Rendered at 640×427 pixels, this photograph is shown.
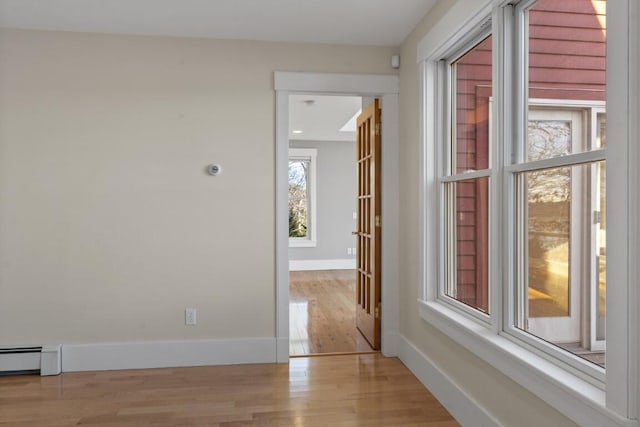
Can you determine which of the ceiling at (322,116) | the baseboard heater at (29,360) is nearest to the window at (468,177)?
the ceiling at (322,116)

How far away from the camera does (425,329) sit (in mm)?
3166

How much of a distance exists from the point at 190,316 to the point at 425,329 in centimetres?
171

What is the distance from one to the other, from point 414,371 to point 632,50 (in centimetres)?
249

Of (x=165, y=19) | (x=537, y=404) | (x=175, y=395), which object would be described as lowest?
(x=175, y=395)

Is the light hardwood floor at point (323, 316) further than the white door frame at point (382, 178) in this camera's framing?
Yes

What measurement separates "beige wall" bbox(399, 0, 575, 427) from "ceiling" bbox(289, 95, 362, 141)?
4.74 feet

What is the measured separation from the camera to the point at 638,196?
54.7 inches

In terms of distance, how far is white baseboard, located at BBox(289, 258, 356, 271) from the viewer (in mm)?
8945

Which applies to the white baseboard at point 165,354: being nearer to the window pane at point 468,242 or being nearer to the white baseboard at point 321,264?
the window pane at point 468,242

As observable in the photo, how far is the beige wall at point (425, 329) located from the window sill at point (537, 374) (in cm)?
8

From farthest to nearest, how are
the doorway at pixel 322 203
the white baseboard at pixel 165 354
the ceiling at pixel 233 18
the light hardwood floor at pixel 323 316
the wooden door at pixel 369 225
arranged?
the doorway at pixel 322 203 → the light hardwood floor at pixel 323 316 → the wooden door at pixel 369 225 → the white baseboard at pixel 165 354 → the ceiling at pixel 233 18

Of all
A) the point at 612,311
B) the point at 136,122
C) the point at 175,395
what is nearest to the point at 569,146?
the point at 612,311

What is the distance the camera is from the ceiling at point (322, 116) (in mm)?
5598

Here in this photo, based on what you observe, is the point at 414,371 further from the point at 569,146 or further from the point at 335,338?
the point at 569,146
